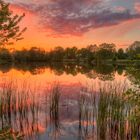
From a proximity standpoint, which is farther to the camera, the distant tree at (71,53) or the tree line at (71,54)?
the distant tree at (71,53)

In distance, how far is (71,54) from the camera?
130 m

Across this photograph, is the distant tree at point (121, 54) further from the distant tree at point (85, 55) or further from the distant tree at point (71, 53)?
the distant tree at point (71, 53)

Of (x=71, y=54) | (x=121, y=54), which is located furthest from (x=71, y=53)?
(x=121, y=54)

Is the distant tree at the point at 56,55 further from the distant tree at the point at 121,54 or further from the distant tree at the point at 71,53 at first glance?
the distant tree at the point at 121,54

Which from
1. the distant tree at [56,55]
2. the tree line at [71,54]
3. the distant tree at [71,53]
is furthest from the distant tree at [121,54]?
the distant tree at [56,55]

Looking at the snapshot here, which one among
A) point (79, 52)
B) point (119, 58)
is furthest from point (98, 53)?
point (79, 52)

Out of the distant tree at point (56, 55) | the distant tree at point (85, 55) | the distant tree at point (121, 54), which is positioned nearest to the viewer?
the distant tree at point (121, 54)

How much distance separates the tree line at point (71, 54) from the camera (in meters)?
106

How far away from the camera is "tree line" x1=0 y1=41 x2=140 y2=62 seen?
106 metres

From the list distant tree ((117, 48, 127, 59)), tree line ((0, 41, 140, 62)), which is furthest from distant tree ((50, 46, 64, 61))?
distant tree ((117, 48, 127, 59))

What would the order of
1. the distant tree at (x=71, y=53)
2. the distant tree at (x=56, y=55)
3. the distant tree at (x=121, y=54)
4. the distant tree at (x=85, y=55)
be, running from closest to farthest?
the distant tree at (x=121, y=54), the distant tree at (x=85, y=55), the distant tree at (x=56, y=55), the distant tree at (x=71, y=53)

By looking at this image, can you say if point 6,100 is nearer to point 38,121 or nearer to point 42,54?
point 38,121

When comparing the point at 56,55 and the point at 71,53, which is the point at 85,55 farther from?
the point at 56,55

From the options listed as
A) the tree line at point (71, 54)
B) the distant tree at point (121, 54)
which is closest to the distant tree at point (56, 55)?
the tree line at point (71, 54)
